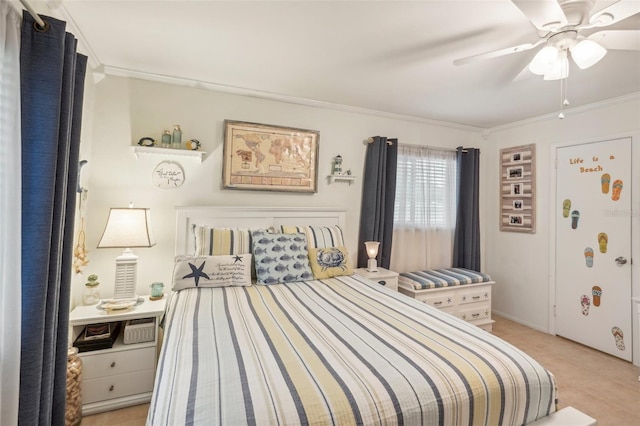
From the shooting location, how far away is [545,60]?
1.67 meters

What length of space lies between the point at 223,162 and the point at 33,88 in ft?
5.42

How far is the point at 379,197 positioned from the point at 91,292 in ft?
8.96

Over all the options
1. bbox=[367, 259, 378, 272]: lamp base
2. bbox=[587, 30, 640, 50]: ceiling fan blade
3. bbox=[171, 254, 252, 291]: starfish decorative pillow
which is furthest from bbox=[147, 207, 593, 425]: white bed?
bbox=[587, 30, 640, 50]: ceiling fan blade

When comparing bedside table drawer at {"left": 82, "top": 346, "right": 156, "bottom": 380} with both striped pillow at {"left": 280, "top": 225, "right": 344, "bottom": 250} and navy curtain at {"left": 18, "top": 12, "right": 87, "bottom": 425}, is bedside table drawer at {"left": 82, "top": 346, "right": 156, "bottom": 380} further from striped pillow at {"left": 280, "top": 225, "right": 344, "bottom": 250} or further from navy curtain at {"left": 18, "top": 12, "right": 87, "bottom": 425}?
striped pillow at {"left": 280, "top": 225, "right": 344, "bottom": 250}

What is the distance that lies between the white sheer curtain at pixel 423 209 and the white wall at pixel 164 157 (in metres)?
0.81

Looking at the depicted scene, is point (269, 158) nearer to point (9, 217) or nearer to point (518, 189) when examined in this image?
point (9, 217)

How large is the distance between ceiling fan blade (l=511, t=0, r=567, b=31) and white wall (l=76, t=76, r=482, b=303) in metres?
2.15

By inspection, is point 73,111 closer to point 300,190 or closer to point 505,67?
point 300,190

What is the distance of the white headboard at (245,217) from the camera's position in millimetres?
2695

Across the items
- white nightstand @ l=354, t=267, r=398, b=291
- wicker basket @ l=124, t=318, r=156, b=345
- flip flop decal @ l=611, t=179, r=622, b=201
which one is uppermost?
flip flop decal @ l=611, t=179, r=622, b=201

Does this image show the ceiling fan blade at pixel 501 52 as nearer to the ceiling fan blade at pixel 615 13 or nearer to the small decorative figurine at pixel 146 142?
the ceiling fan blade at pixel 615 13

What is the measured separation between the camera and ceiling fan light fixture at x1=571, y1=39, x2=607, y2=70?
152 centimetres

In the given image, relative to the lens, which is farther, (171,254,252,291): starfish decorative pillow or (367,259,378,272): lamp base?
(367,259,378,272): lamp base

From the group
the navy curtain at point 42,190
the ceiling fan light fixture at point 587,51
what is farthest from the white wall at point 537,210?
the navy curtain at point 42,190
